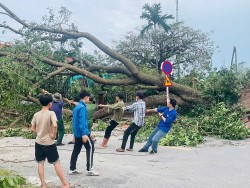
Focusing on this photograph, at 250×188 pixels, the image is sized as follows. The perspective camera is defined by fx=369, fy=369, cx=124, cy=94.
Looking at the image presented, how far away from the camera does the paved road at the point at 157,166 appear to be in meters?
5.90

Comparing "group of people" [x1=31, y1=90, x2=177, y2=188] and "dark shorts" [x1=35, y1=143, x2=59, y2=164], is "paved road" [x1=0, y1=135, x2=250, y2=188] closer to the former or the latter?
"group of people" [x1=31, y1=90, x2=177, y2=188]

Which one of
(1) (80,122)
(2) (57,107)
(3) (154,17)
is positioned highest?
(3) (154,17)

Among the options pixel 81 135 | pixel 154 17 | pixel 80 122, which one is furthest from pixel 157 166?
pixel 154 17

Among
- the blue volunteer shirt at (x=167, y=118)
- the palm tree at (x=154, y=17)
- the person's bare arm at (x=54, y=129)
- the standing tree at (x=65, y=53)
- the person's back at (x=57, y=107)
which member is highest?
the palm tree at (x=154, y=17)

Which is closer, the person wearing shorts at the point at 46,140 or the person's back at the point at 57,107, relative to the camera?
the person wearing shorts at the point at 46,140

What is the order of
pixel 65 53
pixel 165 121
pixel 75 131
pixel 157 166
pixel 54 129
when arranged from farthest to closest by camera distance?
1. pixel 65 53
2. pixel 165 121
3. pixel 157 166
4. pixel 75 131
5. pixel 54 129

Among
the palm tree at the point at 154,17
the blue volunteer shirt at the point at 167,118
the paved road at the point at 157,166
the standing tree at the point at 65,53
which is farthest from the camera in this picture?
the palm tree at the point at 154,17

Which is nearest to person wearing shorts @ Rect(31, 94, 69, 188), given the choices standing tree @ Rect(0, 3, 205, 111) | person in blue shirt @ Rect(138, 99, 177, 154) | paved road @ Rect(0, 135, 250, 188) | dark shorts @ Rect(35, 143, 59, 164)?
dark shorts @ Rect(35, 143, 59, 164)

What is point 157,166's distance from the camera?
7215mm

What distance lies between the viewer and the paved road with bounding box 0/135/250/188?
5898mm

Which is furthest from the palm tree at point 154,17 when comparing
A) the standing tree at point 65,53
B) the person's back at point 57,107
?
the person's back at point 57,107

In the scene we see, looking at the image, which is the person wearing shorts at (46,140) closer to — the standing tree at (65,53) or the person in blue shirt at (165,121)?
the person in blue shirt at (165,121)

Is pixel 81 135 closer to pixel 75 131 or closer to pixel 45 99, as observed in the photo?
pixel 75 131

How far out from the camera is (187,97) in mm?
14883
